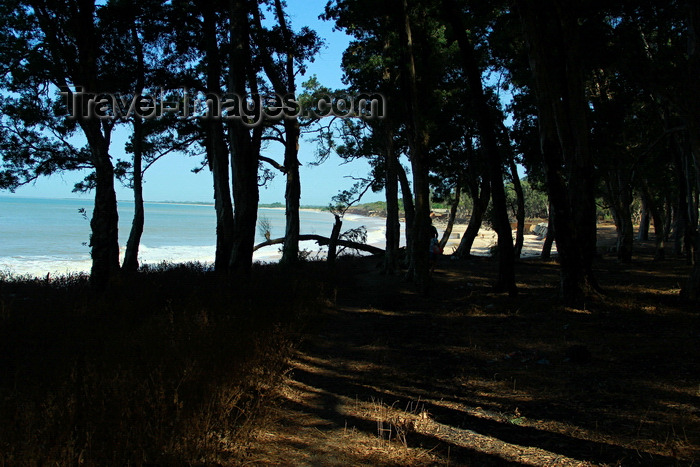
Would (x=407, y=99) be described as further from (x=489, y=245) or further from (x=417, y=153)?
(x=489, y=245)

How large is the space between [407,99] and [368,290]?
215 inches

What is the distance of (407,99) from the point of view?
444 inches

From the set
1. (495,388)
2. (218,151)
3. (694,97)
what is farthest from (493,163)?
(218,151)

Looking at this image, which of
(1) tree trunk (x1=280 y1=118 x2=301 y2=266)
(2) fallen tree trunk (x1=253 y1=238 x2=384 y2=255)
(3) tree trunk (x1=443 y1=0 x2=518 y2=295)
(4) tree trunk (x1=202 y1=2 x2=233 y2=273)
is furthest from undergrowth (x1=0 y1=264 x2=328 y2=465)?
(2) fallen tree trunk (x1=253 y1=238 x2=384 y2=255)

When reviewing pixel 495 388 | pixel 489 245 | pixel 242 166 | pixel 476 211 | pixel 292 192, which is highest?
pixel 242 166

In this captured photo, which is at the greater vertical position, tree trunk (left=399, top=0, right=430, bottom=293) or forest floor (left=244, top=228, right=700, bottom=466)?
tree trunk (left=399, top=0, right=430, bottom=293)

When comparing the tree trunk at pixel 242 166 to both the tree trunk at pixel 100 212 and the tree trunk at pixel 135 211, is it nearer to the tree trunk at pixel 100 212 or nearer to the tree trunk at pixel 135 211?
the tree trunk at pixel 100 212

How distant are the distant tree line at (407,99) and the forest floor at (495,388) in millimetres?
2010

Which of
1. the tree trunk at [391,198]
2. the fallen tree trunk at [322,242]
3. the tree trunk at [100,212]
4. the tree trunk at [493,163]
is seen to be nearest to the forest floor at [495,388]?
the tree trunk at [493,163]

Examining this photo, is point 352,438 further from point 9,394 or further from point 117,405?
point 9,394

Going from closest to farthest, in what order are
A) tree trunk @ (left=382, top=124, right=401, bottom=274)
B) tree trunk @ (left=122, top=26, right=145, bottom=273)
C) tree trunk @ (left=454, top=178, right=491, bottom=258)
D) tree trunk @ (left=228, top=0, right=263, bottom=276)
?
tree trunk @ (left=228, top=0, right=263, bottom=276) → tree trunk @ (left=382, top=124, right=401, bottom=274) → tree trunk @ (left=122, top=26, right=145, bottom=273) → tree trunk @ (left=454, top=178, right=491, bottom=258)

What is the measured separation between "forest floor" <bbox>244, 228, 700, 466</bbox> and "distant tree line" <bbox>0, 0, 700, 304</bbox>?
201cm

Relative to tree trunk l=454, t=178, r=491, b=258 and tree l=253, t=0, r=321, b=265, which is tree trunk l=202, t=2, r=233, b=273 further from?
tree trunk l=454, t=178, r=491, b=258

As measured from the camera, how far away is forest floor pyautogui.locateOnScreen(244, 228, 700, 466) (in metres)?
3.51
